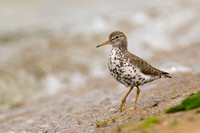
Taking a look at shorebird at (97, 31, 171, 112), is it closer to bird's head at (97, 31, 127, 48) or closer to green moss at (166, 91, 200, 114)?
bird's head at (97, 31, 127, 48)

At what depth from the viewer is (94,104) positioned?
9.59 metres

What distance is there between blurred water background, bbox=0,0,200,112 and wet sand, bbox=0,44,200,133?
660mm

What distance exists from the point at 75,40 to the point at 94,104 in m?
7.99

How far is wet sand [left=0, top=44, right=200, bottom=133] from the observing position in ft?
22.8

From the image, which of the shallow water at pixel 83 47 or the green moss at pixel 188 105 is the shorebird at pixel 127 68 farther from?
the green moss at pixel 188 105

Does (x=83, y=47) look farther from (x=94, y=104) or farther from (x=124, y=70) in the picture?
(x=124, y=70)

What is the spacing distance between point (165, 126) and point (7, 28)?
1840 cm

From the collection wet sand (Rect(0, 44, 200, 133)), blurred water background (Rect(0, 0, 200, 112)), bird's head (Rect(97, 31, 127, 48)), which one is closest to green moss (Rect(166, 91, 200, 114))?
wet sand (Rect(0, 44, 200, 133))

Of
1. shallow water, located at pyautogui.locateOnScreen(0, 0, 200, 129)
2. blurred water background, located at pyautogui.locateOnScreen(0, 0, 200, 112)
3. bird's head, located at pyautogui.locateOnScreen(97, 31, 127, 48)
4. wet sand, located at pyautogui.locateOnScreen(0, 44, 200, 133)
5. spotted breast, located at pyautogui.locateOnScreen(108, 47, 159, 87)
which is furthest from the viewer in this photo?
blurred water background, located at pyautogui.locateOnScreen(0, 0, 200, 112)

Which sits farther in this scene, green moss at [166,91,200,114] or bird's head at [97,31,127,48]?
bird's head at [97,31,127,48]

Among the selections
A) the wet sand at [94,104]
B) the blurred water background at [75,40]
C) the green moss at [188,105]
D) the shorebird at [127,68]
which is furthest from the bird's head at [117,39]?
the blurred water background at [75,40]

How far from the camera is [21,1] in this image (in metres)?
26.8

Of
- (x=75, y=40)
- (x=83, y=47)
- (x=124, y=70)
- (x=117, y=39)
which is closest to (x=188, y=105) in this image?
(x=124, y=70)

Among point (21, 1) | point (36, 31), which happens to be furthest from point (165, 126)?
point (21, 1)
